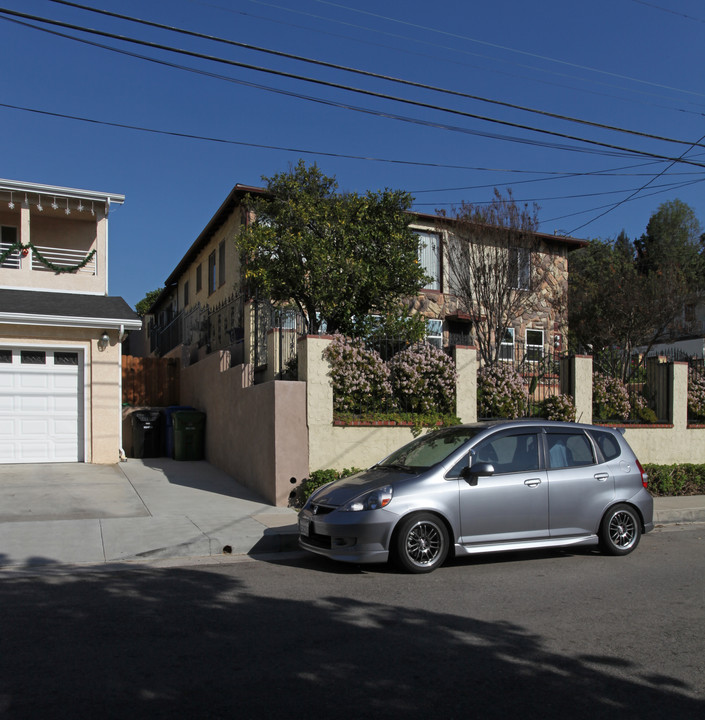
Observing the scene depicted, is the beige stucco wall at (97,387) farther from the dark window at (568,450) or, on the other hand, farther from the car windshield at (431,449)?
the dark window at (568,450)

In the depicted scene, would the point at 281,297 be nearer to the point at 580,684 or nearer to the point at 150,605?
the point at 150,605

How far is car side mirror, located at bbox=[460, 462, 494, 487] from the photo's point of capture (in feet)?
24.6

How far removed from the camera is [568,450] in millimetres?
8398

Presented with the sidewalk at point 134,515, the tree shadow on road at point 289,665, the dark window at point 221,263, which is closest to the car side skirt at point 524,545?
the tree shadow on road at point 289,665

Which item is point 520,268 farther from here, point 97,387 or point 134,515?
point 134,515

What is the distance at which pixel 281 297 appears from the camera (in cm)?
1370

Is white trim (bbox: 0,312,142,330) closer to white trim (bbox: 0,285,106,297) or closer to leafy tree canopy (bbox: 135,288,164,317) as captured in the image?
white trim (bbox: 0,285,106,297)

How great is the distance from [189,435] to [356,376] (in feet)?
18.5

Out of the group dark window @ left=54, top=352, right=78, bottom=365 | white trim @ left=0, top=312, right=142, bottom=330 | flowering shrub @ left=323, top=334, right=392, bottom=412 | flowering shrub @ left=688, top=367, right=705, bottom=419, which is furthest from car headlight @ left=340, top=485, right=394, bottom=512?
flowering shrub @ left=688, top=367, right=705, bottom=419

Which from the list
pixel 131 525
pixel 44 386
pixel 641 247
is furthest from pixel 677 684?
pixel 641 247

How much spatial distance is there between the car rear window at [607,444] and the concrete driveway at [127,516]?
397cm

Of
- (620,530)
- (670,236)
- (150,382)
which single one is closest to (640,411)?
(620,530)

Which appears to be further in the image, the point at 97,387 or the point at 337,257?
the point at 97,387

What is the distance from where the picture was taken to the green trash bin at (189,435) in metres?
15.2
